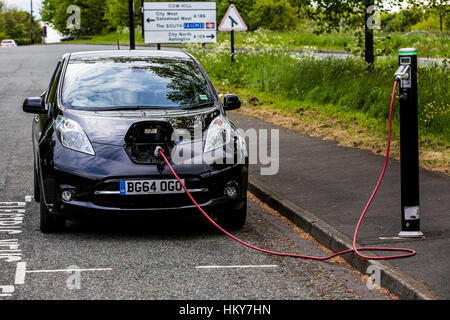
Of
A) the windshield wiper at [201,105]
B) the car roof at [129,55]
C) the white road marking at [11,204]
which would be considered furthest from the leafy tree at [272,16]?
the windshield wiper at [201,105]

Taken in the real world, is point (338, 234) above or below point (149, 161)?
below

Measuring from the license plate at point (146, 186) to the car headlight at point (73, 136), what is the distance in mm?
426

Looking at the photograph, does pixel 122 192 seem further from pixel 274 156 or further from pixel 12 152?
pixel 12 152

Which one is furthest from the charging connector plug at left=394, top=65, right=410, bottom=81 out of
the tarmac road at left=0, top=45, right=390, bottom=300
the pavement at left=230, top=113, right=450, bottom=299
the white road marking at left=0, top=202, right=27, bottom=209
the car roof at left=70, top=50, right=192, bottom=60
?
the white road marking at left=0, top=202, right=27, bottom=209

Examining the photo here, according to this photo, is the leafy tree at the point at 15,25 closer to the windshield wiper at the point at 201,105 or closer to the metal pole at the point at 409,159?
the windshield wiper at the point at 201,105

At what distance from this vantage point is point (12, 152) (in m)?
11.8

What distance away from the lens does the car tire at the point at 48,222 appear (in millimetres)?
6637

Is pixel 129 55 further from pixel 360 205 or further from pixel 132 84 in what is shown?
pixel 360 205

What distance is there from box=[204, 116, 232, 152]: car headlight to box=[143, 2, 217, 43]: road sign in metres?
20.5

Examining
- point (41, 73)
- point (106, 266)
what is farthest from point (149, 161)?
point (41, 73)

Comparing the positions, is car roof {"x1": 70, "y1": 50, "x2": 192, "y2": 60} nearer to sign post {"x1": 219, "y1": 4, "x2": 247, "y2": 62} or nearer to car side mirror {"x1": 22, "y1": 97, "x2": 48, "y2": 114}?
car side mirror {"x1": 22, "y1": 97, "x2": 48, "y2": 114}

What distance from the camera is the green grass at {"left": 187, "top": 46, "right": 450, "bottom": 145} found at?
39.0 feet

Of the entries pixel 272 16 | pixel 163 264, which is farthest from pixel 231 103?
pixel 272 16

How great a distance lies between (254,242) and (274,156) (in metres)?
4.05
